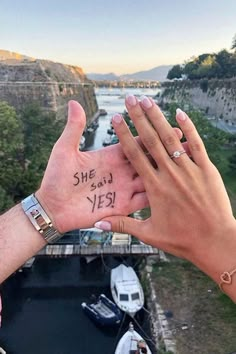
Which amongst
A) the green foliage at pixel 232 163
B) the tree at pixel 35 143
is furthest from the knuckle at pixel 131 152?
the green foliage at pixel 232 163

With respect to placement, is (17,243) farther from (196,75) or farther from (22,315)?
(196,75)

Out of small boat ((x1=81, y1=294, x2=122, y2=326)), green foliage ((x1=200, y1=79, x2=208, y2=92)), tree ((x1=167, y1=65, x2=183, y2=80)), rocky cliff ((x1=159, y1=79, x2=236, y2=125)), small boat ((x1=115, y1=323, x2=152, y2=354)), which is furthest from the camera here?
tree ((x1=167, y1=65, x2=183, y2=80))

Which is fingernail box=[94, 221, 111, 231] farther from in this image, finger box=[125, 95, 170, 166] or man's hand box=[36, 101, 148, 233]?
finger box=[125, 95, 170, 166]

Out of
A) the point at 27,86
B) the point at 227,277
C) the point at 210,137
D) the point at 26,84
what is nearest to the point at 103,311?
the point at 227,277

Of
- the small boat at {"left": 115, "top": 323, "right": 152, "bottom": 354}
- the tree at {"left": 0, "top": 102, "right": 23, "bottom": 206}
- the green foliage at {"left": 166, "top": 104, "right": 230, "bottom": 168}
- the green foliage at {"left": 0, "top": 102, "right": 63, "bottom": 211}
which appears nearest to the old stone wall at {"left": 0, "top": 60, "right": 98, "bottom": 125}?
the green foliage at {"left": 0, "top": 102, "right": 63, "bottom": 211}

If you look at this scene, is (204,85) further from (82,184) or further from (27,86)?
(82,184)

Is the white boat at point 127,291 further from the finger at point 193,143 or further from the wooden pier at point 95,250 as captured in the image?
the finger at point 193,143
